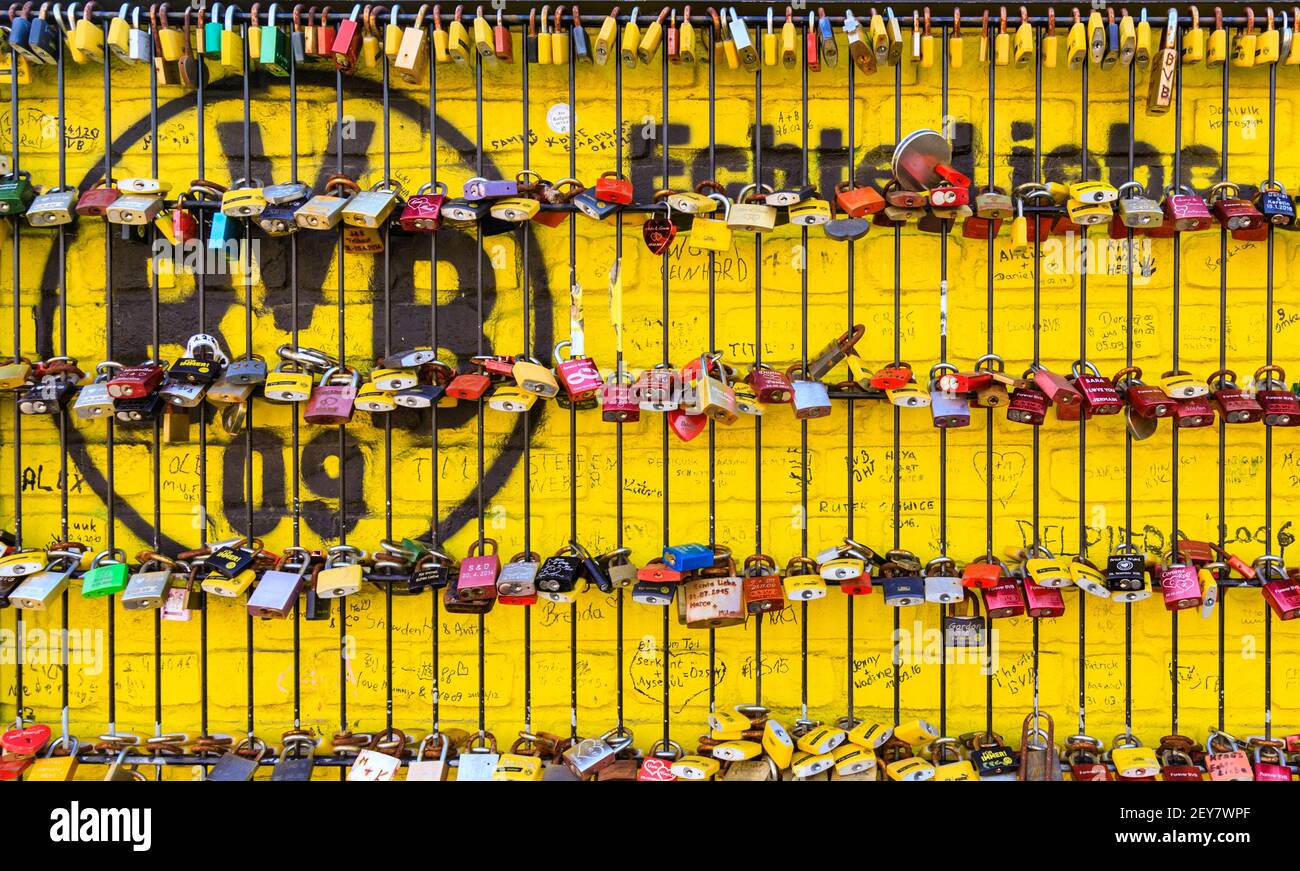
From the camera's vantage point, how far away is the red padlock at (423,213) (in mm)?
2369

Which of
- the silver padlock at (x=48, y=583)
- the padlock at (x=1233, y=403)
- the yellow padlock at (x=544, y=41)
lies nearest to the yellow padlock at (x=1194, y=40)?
the padlock at (x=1233, y=403)

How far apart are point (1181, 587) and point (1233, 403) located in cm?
48

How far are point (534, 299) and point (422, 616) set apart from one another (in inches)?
36.9

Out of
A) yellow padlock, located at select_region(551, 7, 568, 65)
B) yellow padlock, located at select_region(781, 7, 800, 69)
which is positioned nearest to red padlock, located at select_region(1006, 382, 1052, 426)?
yellow padlock, located at select_region(781, 7, 800, 69)

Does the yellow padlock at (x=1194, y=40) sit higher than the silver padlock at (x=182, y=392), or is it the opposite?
the yellow padlock at (x=1194, y=40)

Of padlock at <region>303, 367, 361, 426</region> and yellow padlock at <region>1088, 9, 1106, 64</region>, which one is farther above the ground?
yellow padlock at <region>1088, 9, 1106, 64</region>

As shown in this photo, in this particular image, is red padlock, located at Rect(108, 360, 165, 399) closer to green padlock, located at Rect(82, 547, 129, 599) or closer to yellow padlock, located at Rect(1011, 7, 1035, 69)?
green padlock, located at Rect(82, 547, 129, 599)

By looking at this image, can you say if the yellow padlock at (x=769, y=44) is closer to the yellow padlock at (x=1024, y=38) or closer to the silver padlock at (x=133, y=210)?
the yellow padlock at (x=1024, y=38)

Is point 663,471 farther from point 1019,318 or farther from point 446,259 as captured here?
point 1019,318

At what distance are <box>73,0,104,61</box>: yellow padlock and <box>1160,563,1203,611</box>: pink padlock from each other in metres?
3.06

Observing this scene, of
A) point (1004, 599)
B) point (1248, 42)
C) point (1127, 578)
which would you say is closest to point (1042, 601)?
point (1004, 599)

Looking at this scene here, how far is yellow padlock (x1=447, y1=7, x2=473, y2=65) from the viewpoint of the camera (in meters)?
2.41

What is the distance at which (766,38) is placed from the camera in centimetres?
244

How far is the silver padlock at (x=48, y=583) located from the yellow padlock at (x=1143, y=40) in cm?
303
